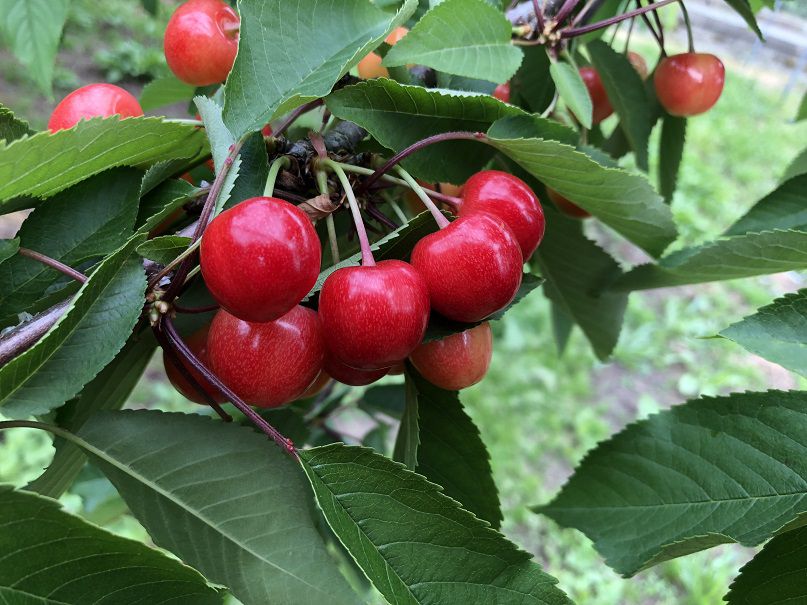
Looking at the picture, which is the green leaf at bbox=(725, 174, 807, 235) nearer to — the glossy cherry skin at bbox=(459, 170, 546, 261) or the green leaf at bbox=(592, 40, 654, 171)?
the green leaf at bbox=(592, 40, 654, 171)

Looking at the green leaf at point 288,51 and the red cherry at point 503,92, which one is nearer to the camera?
the green leaf at point 288,51

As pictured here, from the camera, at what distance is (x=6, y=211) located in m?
0.61

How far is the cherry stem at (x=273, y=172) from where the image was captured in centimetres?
60

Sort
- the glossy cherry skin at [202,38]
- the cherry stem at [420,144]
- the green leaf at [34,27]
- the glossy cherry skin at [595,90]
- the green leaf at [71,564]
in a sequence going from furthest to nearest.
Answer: the glossy cherry skin at [595,90], the green leaf at [34,27], the glossy cherry skin at [202,38], the cherry stem at [420,144], the green leaf at [71,564]

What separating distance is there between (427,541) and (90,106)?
20.7 inches

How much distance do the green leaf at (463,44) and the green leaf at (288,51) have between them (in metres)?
0.03

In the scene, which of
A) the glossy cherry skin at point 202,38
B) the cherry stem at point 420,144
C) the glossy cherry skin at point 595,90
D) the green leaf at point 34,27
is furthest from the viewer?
the glossy cherry skin at point 595,90

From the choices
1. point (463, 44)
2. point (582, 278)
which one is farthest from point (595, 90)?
point (463, 44)

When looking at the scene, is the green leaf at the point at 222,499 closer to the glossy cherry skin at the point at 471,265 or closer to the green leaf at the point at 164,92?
the glossy cherry skin at the point at 471,265

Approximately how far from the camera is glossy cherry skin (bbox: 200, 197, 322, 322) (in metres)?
0.50

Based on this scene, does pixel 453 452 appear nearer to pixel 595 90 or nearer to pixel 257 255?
pixel 257 255

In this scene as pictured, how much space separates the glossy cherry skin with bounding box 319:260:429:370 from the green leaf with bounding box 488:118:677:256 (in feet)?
0.61

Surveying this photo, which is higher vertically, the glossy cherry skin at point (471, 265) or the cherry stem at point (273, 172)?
the cherry stem at point (273, 172)

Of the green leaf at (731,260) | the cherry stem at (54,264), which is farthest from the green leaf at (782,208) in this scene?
the cherry stem at (54,264)
